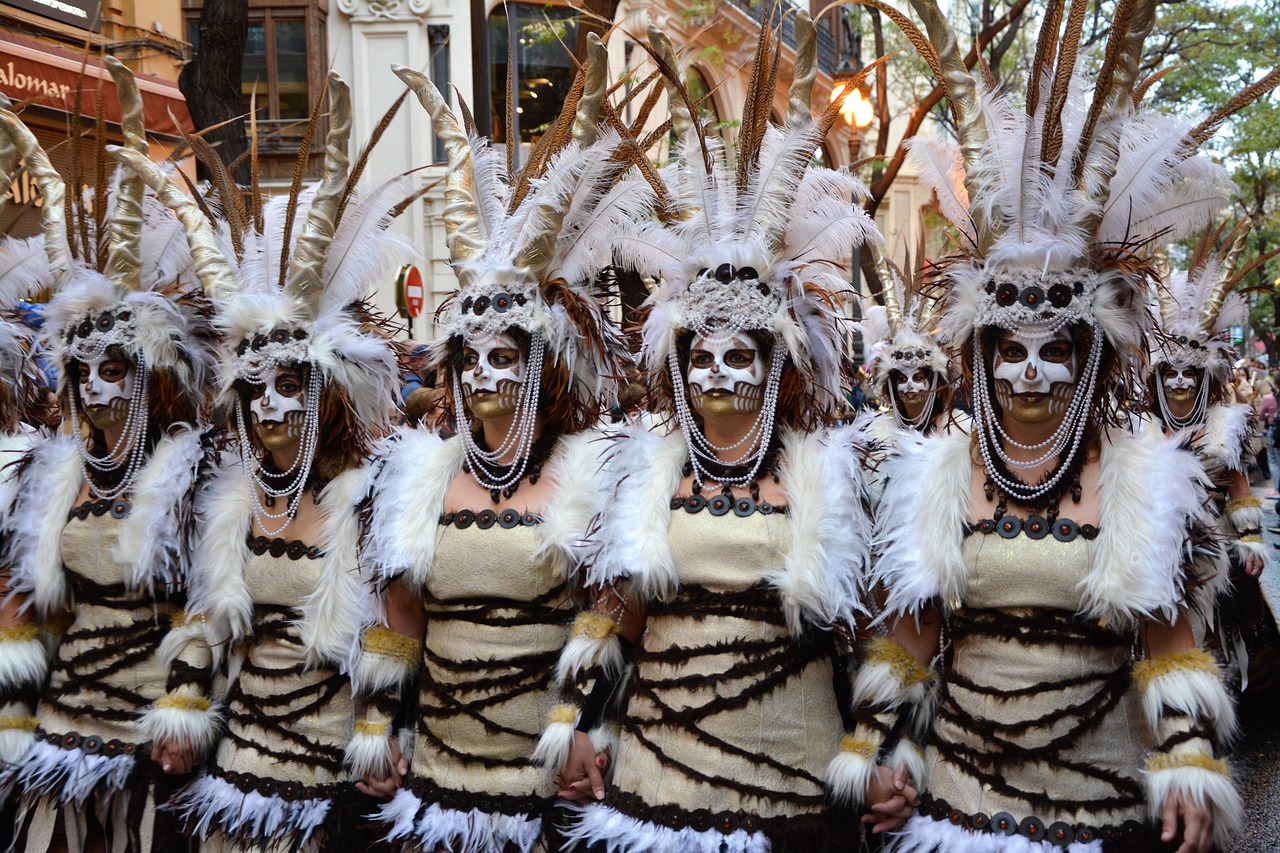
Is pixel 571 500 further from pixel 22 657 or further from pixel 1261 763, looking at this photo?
pixel 1261 763

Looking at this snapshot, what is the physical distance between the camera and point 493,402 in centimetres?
377

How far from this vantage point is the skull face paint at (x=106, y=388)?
4438 mm

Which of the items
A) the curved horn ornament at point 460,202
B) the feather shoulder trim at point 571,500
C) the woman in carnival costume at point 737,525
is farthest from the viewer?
the curved horn ornament at point 460,202

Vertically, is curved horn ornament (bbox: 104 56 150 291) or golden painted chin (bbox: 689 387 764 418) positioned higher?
curved horn ornament (bbox: 104 56 150 291)

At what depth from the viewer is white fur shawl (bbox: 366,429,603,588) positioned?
11.9 feet

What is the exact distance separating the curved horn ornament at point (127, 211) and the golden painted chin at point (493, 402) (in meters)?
1.69

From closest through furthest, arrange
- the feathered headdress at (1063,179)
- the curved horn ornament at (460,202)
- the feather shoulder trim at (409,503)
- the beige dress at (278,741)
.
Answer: the feathered headdress at (1063,179) → the feather shoulder trim at (409,503) → the beige dress at (278,741) → the curved horn ornament at (460,202)

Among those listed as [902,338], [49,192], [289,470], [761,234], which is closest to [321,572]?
[289,470]

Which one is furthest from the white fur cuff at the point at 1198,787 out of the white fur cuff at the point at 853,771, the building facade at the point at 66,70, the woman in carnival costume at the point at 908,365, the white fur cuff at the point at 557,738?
the building facade at the point at 66,70

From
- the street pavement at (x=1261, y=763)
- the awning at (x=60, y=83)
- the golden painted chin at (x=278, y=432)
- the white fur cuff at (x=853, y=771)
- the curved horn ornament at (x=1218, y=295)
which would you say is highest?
the awning at (x=60, y=83)

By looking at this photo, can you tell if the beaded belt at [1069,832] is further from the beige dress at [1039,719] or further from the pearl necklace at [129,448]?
the pearl necklace at [129,448]

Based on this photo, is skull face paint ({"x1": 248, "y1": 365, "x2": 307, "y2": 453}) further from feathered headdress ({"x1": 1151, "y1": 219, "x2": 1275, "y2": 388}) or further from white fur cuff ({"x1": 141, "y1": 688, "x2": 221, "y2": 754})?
feathered headdress ({"x1": 1151, "y1": 219, "x2": 1275, "y2": 388})

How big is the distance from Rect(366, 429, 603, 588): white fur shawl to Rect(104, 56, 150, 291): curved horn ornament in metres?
1.42

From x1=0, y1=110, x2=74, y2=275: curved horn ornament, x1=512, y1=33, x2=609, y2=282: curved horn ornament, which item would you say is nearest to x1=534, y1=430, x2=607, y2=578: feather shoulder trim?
x1=512, y1=33, x2=609, y2=282: curved horn ornament
